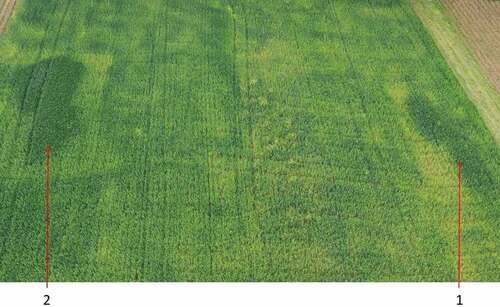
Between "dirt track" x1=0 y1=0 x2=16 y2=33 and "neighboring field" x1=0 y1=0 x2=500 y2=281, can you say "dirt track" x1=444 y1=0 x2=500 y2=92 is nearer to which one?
"neighboring field" x1=0 y1=0 x2=500 y2=281

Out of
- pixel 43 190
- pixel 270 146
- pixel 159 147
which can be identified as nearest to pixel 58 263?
pixel 43 190

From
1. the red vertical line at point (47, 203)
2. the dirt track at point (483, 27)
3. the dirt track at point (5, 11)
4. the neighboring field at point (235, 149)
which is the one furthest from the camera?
the dirt track at point (5, 11)

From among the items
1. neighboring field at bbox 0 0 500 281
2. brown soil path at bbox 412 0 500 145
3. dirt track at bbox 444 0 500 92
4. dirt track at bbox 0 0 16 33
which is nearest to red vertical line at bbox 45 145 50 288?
neighboring field at bbox 0 0 500 281

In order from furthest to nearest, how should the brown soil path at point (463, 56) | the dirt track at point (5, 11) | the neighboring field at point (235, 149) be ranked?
the dirt track at point (5, 11) < the brown soil path at point (463, 56) < the neighboring field at point (235, 149)

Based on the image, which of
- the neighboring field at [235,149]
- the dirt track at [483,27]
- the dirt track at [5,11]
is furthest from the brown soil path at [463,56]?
the dirt track at [5,11]

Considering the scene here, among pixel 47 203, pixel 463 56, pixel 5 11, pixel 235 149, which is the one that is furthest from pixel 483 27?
pixel 5 11

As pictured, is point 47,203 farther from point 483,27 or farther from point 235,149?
point 483,27

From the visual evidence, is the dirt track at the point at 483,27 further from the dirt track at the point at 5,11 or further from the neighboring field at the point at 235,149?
the dirt track at the point at 5,11
